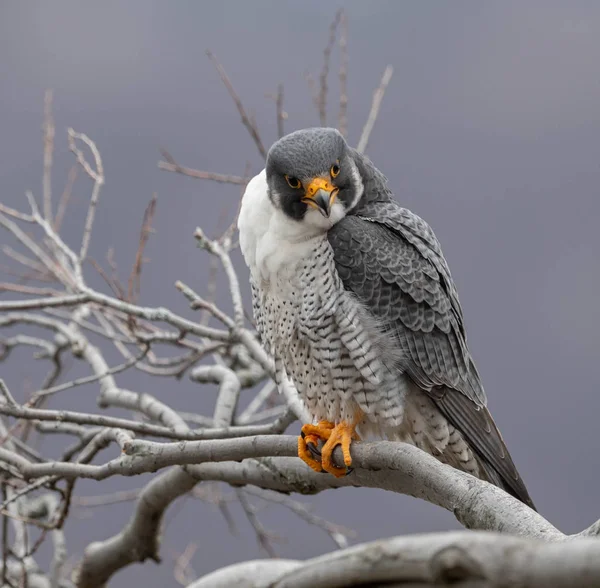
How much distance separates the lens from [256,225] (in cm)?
331

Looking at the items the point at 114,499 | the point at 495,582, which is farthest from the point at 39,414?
the point at 114,499

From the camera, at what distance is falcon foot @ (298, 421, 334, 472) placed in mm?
3014

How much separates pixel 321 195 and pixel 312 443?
0.94 meters

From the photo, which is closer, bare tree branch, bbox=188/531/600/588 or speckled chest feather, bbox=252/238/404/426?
bare tree branch, bbox=188/531/600/588

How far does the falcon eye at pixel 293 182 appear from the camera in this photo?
3.04 meters

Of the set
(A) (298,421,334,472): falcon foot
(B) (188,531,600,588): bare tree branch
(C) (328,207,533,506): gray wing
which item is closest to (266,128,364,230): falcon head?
(C) (328,207,533,506): gray wing

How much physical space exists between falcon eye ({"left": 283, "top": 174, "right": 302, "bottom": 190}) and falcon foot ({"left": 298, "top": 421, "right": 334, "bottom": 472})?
3.07ft

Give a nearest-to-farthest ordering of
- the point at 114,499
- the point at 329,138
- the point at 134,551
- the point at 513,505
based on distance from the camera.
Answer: the point at 513,505
the point at 329,138
the point at 134,551
the point at 114,499

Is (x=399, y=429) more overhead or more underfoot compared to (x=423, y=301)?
more underfoot

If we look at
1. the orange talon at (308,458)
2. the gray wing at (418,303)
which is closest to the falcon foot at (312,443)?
the orange talon at (308,458)

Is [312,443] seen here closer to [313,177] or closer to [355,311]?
[355,311]

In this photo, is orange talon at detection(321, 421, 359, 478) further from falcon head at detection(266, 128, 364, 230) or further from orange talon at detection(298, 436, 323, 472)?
falcon head at detection(266, 128, 364, 230)

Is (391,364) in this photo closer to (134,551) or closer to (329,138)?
(329,138)

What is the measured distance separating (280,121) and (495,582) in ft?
11.8
